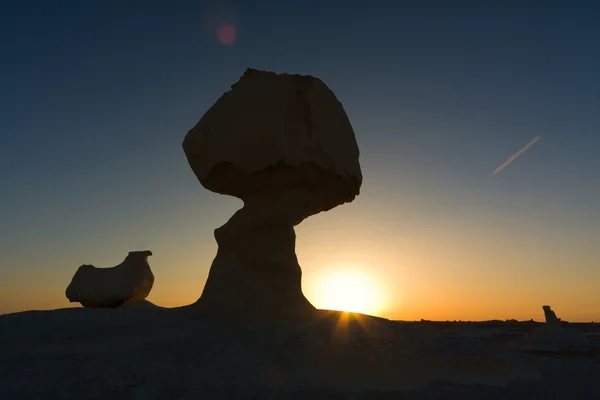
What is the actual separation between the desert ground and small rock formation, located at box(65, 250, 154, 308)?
2.86 metres

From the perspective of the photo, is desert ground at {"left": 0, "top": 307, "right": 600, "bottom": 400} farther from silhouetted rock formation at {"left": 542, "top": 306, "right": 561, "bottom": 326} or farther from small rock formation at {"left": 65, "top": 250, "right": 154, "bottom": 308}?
silhouetted rock formation at {"left": 542, "top": 306, "right": 561, "bottom": 326}

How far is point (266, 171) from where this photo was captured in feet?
32.0

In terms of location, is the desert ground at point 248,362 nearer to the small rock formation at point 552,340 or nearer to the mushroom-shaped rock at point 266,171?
the mushroom-shaped rock at point 266,171

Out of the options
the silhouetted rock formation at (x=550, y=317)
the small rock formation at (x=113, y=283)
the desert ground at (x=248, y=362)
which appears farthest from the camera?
the silhouetted rock formation at (x=550, y=317)

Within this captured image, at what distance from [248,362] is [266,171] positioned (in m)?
4.30

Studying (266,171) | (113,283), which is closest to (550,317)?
(266,171)

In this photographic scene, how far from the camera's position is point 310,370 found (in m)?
6.62

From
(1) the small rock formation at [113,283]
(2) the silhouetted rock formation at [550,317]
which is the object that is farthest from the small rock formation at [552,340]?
(1) the small rock formation at [113,283]

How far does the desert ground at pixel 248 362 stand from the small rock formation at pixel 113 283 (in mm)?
2861

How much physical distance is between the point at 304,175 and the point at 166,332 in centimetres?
423

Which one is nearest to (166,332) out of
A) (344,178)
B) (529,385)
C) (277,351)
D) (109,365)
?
(109,365)

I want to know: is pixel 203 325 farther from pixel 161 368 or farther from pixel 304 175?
Result: pixel 304 175

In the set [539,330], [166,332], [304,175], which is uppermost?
[304,175]

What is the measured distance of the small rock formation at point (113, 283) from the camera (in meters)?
11.9
